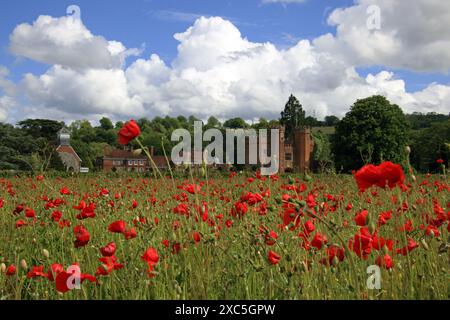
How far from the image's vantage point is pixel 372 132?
4134cm

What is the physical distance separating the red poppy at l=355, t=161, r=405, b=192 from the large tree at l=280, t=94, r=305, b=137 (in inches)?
2539

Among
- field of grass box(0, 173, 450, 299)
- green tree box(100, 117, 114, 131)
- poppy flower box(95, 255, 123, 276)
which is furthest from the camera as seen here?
green tree box(100, 117, 114, 131)

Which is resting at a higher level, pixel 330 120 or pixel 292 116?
pixel 330 120

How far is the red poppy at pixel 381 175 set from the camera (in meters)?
2.04

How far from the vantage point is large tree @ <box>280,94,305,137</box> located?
66.3 metres

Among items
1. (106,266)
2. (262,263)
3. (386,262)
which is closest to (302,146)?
(262,263)

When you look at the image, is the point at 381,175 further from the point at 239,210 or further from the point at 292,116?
the point at 292,116

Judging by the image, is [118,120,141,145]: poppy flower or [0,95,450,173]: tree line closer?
[118,120,141,145]: poppy flower

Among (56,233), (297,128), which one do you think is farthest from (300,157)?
(56,233)

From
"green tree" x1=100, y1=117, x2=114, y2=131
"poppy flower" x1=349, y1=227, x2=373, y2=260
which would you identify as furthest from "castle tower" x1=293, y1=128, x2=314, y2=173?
"poppy flower" x1=349, y1=227, x2=373, y2=260

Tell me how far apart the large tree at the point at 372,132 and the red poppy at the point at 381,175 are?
128 ft

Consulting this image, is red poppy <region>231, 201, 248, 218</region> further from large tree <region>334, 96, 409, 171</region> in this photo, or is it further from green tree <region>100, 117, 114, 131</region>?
green tree <region>100, 117, 114, 131</region>

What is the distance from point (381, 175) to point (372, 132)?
4113 cm
